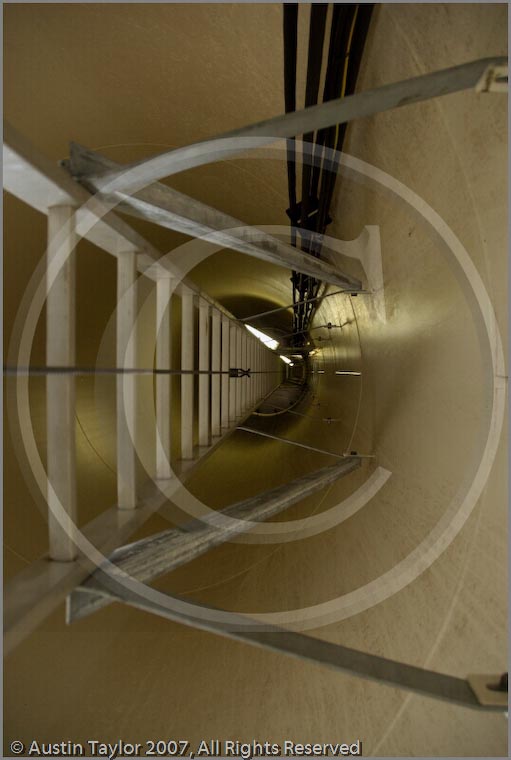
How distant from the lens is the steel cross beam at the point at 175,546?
1436 millimetres

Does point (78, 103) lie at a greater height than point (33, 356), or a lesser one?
greater

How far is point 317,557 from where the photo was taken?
132 inches

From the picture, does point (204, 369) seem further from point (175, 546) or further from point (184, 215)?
point (175, 546)

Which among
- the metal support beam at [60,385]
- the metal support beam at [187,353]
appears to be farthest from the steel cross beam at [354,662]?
the metal support beam at [187,353]

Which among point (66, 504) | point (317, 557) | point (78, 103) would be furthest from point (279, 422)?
point (66, 504)

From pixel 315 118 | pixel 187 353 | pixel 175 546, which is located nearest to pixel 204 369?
pixel 187 353

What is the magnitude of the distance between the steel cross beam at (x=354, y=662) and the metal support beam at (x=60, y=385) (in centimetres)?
27

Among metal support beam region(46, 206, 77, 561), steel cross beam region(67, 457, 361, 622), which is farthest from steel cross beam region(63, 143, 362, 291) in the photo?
steel cross beam region(67, 457, 361, 622)

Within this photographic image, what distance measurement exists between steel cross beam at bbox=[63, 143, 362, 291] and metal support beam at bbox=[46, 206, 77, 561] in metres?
0.16

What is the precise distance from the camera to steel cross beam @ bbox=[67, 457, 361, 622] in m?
1.44

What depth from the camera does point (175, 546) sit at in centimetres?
175

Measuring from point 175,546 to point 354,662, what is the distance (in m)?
0.78

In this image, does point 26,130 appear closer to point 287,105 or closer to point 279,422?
point 287,105

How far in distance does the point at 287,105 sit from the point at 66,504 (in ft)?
7.80
